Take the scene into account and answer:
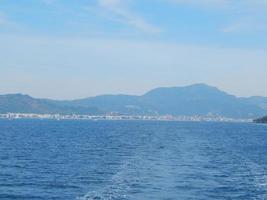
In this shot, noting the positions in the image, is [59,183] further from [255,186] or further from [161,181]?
[255,186]

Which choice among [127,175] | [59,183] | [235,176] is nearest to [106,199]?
[59,183]

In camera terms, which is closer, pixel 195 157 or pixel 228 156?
pixel 195 157

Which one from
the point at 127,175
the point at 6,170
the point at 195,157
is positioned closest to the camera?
the point at 127,175

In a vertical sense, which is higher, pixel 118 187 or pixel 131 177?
pixel 131 177

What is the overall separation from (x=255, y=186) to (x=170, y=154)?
35.9 metres

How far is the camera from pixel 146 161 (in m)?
77.7

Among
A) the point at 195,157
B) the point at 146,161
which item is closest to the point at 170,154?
the point at 195,157

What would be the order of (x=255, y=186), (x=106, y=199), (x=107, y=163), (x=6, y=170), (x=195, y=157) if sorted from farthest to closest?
1. (x=195, y=157)
2. (x=107, y=163)
3. (x=6, y=170)
4. (x=255, y=186)
5. (x=106, y=199)

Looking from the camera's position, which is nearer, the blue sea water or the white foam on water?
the white foam on water

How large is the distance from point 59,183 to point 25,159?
1037 inches

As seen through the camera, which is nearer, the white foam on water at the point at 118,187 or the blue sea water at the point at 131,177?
the white foam on water at the point at 118,187

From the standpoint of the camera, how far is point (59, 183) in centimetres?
5522

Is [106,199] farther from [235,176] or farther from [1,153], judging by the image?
[1,153]

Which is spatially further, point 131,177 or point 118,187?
point 131,177
